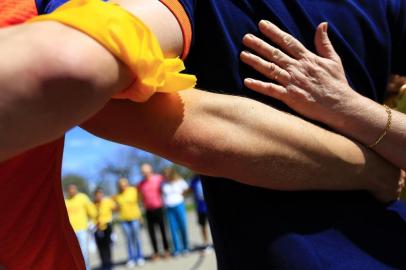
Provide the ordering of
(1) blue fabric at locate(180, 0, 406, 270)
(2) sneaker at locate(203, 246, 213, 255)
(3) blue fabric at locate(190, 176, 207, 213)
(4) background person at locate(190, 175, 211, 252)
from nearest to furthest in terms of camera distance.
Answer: (1) blue fabric at locate(180, 0, 406, 270)
(2) sneaker at locate(203, 246, 213, 255)
(4) background person at locate(190, 175, 211, 252)
(3) blue fabric at locate(190, 176, 207, 213)

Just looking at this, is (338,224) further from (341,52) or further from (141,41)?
(141,41)

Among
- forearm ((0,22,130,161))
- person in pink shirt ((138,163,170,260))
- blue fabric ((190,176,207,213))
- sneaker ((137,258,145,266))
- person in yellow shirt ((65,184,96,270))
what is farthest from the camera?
person in pink shirt ((138,163,170,260))

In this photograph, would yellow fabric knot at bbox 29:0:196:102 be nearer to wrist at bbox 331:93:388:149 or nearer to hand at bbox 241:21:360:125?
hand at bbox 241:21:360:125

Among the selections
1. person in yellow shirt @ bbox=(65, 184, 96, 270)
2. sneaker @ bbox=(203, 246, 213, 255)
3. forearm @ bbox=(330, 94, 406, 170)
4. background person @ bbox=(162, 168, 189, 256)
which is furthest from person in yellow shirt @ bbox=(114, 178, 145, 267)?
forearm @ bbox=(330, 94, 406, 170)

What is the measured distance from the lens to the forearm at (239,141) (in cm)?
99

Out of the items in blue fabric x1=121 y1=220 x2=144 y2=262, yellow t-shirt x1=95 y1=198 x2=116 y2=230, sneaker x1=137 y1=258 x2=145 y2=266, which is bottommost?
sneaker x1=137 y1=258 x2=145 y2=266

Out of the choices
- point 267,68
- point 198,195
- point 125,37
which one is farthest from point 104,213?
point 125,37

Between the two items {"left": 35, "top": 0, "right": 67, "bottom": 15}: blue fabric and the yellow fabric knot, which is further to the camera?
{"left": 35, "top": 0, "right": 67, "bottom": 15}: blue fabric

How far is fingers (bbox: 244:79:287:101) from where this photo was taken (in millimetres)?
1143

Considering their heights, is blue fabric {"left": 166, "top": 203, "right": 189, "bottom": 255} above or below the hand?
below

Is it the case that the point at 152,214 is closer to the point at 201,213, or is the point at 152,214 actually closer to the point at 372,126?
the point at 201,213

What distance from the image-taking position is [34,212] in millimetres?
1100

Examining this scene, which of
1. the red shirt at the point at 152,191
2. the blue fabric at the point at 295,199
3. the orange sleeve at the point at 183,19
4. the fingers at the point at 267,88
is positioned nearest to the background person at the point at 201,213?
the red shirt at the point at 152,191

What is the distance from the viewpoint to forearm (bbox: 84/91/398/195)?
0.99 m
